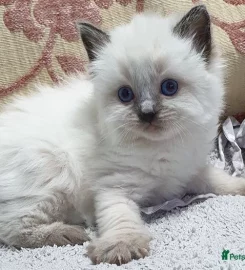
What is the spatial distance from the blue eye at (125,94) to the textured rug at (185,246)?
357mm

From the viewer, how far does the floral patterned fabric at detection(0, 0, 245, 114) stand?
1810 mm

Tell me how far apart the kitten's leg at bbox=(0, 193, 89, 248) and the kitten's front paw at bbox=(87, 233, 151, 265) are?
13 cm

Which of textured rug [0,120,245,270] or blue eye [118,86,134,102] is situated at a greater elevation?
blue eye [118,86,134,102]

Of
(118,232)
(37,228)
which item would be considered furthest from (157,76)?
(37,228)

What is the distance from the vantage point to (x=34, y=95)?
1.64 m

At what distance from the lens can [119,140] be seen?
1354mm

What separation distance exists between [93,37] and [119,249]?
2.05 feet

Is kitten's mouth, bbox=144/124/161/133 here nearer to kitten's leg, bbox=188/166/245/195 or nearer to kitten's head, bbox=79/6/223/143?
kitten's head, bbox=79/6/223/143

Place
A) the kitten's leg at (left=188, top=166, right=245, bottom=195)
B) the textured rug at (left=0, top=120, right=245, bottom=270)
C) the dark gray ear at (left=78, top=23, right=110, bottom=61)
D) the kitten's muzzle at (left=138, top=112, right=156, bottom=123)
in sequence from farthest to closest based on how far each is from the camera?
1. the kitten's leg at (left=188, top=166, right=245, bottom=195)
2. the dark gray ear at (left=78, top=23, right=110, bottom=61)
3. the kitten's muzzle at (left=138, top=112, right=156, bottom=123)
4. the textured rug at (left=0, top=120, right=245, bottom=270)

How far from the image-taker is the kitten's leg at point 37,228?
130 centimetres

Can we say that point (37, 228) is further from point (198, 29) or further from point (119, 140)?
point (198, 29)

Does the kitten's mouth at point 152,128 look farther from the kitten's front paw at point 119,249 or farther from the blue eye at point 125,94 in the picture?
the kitten's front paw at point 119,249

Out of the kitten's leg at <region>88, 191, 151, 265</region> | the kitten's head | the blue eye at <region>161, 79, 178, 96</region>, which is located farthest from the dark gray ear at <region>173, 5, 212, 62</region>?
the kitten's leg at <region>88, 191, 151, 265</region>

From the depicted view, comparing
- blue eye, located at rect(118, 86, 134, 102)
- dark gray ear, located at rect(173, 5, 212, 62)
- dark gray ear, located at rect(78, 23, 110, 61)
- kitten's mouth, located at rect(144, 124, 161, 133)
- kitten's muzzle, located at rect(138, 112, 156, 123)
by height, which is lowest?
kitten's mouth, located at rect(144, 124, 161, 133)
